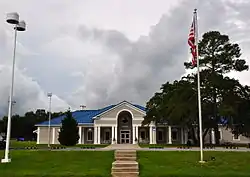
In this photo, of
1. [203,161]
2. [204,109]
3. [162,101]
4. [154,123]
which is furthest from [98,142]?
[203,161]

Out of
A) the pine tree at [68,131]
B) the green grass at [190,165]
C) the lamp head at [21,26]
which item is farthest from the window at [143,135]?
the lamp head at [21,26]

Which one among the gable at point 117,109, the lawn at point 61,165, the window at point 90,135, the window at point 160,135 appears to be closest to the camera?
the lawn at point 61,165

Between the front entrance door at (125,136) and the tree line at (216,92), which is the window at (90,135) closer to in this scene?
the front entrance door at (125,136)

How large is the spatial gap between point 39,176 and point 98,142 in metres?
35.6

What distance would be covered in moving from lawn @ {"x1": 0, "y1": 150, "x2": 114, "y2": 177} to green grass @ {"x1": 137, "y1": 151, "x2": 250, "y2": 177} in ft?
7.35

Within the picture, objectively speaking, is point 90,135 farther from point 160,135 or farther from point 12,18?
point 12,18

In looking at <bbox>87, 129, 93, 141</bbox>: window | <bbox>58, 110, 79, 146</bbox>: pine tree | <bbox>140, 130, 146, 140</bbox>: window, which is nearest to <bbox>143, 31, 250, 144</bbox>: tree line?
<bbox>58, 110, 79, 146</bbox>: pine tree

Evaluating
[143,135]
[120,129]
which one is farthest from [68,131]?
[143,135]

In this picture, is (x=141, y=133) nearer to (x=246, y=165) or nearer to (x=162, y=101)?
(x=162, y=101)

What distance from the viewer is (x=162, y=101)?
1740 inches

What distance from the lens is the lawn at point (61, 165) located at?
50.8 ft

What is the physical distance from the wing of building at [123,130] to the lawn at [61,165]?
28.2 m

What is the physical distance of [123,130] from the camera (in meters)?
53.4

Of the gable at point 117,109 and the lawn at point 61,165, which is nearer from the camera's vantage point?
the lawn at point 61,165
